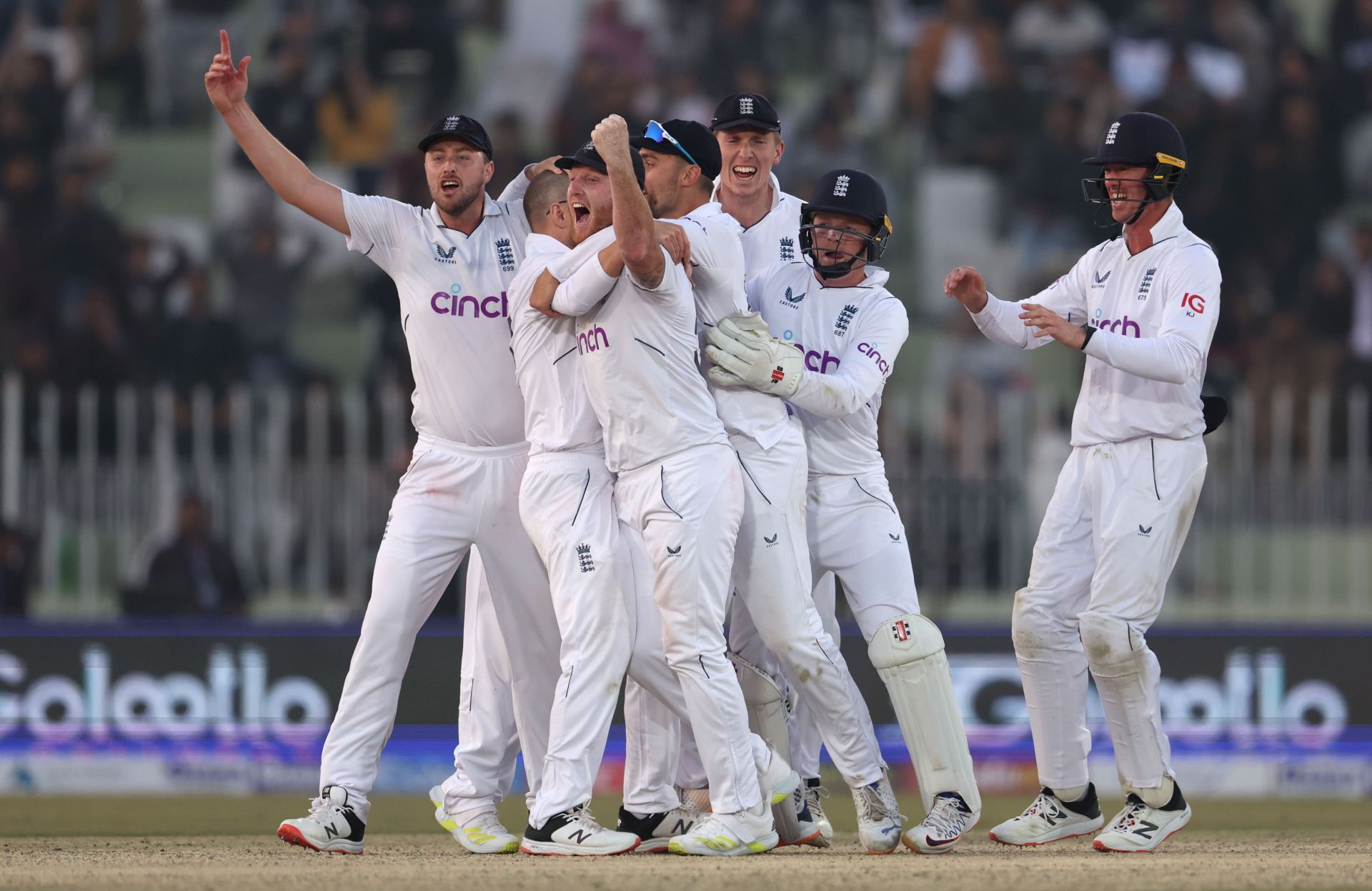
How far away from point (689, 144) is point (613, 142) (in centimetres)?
63

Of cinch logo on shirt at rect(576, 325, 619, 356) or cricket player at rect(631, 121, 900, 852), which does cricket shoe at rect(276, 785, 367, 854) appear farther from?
cinch logo on shirt at rect(576, 325, 619, 356)

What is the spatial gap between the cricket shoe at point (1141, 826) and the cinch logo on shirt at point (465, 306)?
293 centimetres

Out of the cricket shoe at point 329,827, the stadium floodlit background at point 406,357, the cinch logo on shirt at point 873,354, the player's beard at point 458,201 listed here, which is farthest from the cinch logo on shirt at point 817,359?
the stadium floodlit background at point 406,357

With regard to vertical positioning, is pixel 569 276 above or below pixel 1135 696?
above

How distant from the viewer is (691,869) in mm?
6035

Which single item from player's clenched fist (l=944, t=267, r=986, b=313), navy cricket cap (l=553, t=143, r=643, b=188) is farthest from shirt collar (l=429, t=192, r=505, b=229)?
player's clenched fist (l=944, t=267, r=986, b=313)

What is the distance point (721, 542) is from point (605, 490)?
0.49 meters

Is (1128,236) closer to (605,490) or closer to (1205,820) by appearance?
(605,490)

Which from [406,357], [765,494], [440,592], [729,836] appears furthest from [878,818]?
[406,357]

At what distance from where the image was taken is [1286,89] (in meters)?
16.1

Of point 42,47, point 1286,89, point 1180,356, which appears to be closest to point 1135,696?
point 1180,356

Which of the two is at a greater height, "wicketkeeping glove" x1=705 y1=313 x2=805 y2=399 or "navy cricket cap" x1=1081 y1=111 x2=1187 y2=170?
"navy cricket cap" x1=1081 y1=111 x2=1187 y2=170

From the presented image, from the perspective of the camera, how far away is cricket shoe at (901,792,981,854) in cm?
682

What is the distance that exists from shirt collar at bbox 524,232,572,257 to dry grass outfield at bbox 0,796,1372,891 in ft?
7.04
